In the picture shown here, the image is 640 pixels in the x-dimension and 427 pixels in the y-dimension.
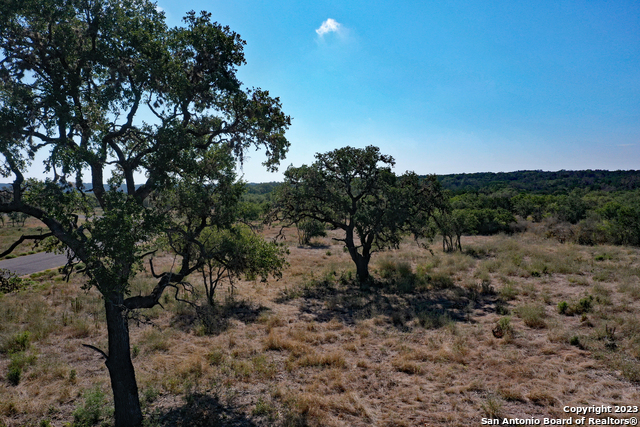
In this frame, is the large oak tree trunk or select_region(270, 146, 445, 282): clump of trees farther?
select_region(270, 146, 445, 282): clump of trees

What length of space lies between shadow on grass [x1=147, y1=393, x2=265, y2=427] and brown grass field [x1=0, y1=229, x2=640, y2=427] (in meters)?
0.04

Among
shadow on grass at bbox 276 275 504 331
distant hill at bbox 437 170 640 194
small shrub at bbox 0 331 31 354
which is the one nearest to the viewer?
small shrub at bbox 0 331 31 354

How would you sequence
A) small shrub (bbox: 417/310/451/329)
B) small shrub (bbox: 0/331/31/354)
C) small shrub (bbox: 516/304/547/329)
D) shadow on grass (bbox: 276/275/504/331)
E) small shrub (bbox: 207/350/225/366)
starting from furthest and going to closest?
shadow on grass (bbox: 276/275/504/331) → small shrub (bbox: 417/310/451/329) → small shrub (bbox: 516/304/547/329) → small shrub (bbox: 0/331/31/354) → small shrub (bbox: 207/350/225/366)

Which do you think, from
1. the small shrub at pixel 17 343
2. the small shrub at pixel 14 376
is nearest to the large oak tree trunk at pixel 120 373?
the small shrub at pixel 14 376

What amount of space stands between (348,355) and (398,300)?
674cm

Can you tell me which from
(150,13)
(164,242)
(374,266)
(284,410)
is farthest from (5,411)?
(374,266)

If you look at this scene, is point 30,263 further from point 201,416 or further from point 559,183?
point 559,183

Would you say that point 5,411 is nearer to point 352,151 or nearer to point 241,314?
point 241,314

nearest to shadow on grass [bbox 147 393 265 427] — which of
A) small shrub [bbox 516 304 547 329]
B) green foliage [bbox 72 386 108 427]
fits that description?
green foliage [bbox 72 386 108 427]

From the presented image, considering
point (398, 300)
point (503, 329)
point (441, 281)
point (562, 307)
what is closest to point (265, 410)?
point (503, 329)

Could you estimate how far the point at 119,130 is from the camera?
21.4ft

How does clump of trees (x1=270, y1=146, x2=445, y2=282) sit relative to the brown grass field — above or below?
above

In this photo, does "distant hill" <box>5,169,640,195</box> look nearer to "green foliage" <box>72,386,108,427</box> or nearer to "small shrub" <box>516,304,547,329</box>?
"small shrub" <box>516,304,547,329</box>

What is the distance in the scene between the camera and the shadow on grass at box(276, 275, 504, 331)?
44.4ft
